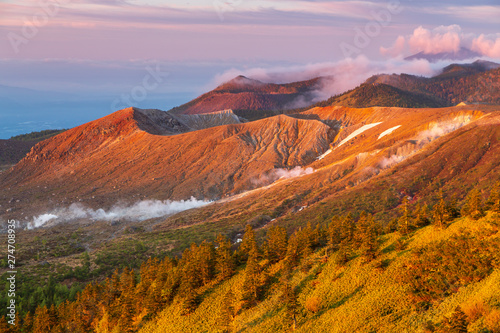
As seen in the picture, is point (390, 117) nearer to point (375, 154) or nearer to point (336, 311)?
point (375, 154)

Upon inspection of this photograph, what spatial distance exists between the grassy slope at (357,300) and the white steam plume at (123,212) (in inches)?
2522

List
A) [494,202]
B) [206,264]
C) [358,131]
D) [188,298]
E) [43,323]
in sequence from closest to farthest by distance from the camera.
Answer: [494,202] < [188,298] < [206,264] < [43,323] < [358,131]

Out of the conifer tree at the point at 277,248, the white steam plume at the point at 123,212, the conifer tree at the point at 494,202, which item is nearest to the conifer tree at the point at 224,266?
the conifer tree at the point at 277,248

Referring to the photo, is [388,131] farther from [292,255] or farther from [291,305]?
[291,305]

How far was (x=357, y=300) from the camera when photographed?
76.1ft

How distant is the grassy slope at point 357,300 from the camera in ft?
64.5

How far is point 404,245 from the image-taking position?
27188 millimetres

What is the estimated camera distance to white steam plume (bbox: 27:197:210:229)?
91.1 metres

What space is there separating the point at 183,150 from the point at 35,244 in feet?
193

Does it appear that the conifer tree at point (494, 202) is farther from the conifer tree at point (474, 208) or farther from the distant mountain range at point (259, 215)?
the conifer tree at point (474, 208)

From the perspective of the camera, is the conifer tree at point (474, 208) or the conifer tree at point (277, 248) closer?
the conifer tree at point (474, 208)

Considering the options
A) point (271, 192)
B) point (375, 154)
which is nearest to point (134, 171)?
point (271, 192)

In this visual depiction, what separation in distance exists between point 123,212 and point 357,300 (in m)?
81.1

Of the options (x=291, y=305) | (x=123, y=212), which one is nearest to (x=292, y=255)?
(x=291, y=305)
